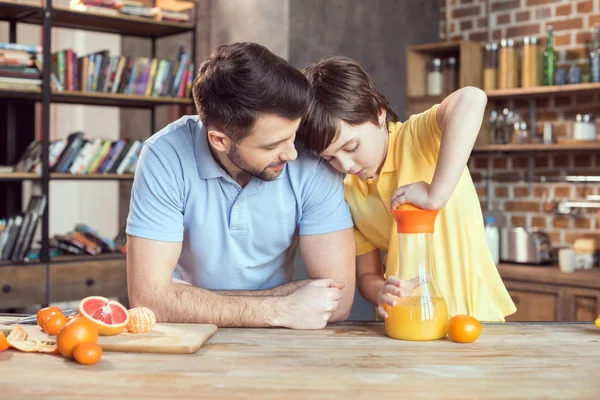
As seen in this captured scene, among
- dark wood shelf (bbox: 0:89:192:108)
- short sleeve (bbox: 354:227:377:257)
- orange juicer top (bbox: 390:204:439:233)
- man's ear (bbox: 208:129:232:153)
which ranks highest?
dark wood shelf (bbox: 0:89:192:108)

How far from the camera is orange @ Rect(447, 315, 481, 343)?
1473 mm

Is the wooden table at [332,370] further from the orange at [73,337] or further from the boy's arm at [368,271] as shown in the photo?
the boy's arm at [368,271]

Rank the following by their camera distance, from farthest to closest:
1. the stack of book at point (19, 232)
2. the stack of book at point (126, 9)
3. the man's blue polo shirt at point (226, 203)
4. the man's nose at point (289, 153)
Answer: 1. the stack of book at point (126, 9)
2. the stack of book at point (19, 232)
3. the man's blue polo shirt at point (226, 203)
4. the man's nose at point (289, 153)

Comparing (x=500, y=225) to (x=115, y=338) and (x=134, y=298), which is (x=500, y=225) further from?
(x=115, y=338)

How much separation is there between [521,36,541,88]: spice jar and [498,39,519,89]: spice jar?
66 millimetres

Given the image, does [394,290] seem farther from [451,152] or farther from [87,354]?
[87,354]

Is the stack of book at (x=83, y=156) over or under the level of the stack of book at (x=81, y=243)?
over

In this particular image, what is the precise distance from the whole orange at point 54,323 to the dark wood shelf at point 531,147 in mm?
2925

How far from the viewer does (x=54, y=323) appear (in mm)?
1525

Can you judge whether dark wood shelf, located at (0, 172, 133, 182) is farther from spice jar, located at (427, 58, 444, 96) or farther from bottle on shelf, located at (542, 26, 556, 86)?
bottle on shelf, located at (542, 26, 556, 86)

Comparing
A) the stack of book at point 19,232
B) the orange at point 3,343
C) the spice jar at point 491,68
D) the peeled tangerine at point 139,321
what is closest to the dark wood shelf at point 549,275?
the spice jar at point 491,68

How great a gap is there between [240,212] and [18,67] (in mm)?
2408

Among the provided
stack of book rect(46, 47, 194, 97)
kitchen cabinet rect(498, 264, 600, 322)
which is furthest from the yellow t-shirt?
stack of book rect(46, 47, 194, 97)

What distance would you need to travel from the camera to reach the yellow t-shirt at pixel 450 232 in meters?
1.80
